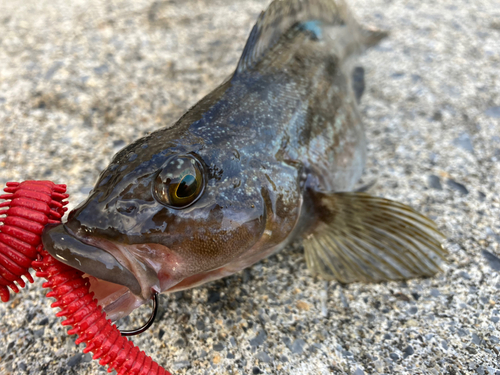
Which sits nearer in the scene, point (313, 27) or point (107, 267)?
point (107, 267)

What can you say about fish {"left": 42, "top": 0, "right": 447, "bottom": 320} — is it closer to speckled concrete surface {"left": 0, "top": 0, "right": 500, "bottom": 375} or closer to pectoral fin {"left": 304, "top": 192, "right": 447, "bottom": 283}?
pectoral fin {"left": 304, "top": 192, "right": 447, "bottom": 283}

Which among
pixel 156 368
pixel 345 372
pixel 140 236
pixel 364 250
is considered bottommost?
pixel 345 372

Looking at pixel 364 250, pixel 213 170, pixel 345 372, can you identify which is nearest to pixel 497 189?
pixel 364 250

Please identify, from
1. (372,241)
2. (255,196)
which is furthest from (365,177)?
(255,196)

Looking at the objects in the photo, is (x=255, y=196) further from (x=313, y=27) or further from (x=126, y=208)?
(x=313, y=27)

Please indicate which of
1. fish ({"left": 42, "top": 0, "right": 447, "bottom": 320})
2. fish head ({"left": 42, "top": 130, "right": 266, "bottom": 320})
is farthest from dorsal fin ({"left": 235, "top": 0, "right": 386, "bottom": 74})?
fish head ({"left": 42, "top": 130, "right": 266, "bottom": 320})

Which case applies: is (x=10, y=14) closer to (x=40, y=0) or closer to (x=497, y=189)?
(x=40, y=0)
